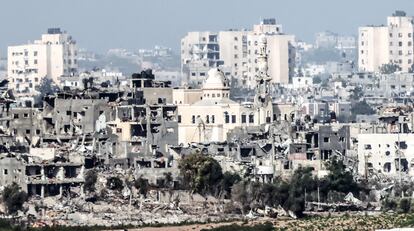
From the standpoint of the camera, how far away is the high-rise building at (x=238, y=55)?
129 metres

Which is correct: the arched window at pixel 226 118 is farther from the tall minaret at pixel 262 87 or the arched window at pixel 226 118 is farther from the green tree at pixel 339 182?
the green tree at pixel 339 182

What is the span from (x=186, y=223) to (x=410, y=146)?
1429cm

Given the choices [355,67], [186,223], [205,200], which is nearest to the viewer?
[186,223]

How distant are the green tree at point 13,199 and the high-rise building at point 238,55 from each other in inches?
2669

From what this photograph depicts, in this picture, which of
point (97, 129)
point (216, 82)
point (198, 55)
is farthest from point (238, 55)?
point (97, 129)

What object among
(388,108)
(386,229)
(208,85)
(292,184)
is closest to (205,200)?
(292,184)

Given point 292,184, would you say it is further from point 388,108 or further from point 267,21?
point 267,21

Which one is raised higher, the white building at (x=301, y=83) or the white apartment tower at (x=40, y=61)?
the white apartment tower at (x=40, y=61)

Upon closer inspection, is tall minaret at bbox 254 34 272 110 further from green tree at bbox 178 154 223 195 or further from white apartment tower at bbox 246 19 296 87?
white apartment tower at bbox 246 19 296 87

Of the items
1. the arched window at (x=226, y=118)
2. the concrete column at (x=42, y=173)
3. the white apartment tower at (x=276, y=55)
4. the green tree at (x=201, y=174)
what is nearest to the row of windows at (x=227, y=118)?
the arched window at (x=226, y=118)

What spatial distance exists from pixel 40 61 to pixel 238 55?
11.5 meters

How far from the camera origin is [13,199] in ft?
179

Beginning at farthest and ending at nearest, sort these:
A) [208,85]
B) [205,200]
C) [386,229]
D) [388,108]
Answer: [388,108] < [208,85] < [205,200] < [386,229]

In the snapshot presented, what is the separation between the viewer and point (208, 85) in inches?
2741
